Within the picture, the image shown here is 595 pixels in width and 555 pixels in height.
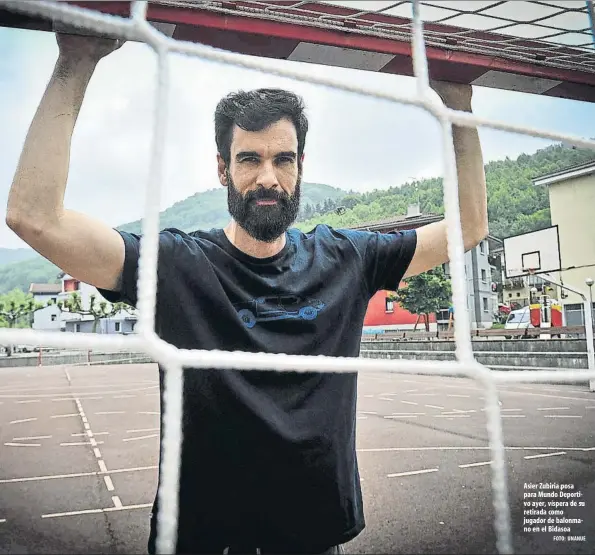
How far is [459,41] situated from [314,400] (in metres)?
0.33

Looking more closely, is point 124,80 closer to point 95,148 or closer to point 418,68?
point 95,148

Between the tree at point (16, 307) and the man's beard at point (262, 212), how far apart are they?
0.77 feet

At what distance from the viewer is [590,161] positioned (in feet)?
1.92

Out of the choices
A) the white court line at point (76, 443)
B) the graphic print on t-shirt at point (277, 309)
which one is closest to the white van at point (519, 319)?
the graphic print on t-shirt at point (277, 309)

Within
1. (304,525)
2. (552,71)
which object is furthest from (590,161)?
(304,525)

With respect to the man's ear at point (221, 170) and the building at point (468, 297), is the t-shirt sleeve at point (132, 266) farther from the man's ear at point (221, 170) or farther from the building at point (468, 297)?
the building at point (468, 297)

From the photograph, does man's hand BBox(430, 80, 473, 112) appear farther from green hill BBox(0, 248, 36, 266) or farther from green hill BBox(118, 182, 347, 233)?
green hill BBox(0, 248, 36, 266)

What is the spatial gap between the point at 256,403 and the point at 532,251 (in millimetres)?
846

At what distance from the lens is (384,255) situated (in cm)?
45

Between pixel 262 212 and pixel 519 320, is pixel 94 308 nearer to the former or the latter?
pixel 262 212

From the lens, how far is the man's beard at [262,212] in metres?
0.39

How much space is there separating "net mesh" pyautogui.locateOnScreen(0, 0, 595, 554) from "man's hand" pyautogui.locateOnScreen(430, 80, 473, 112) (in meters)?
0.09

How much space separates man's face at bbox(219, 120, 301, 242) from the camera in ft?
1.28

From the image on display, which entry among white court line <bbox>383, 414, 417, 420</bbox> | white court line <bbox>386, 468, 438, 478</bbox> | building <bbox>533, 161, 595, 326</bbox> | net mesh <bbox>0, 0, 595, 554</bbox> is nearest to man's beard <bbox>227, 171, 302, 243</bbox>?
net mesh <bbox>0, 0, 595, 554</bbox>
